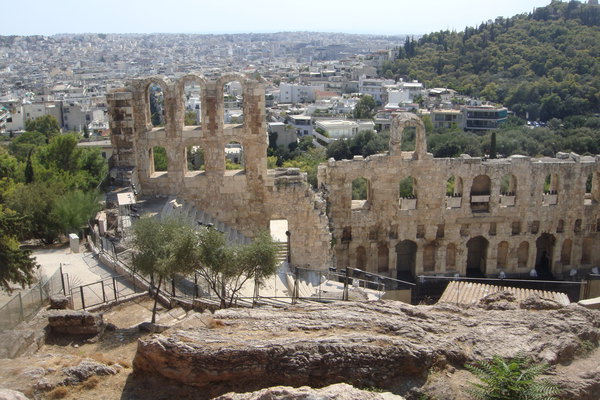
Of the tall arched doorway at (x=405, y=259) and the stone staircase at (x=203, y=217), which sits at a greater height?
the stone staircase at (x=203, y=217)

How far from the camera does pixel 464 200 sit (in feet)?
92.1

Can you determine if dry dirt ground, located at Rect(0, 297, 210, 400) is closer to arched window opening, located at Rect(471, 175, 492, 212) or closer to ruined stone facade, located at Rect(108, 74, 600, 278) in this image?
ruined stone facade, located at Rect(108, 74, 600, 278)

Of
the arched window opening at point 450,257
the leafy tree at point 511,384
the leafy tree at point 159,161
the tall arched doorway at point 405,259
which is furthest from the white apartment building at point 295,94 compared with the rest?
the leafy tree at point 511,384

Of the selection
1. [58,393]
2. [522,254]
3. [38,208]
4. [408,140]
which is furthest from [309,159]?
[58,393]

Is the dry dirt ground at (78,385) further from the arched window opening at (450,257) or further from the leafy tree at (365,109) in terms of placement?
the leafy tree at (365,109)

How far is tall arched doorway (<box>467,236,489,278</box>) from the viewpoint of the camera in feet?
99.1

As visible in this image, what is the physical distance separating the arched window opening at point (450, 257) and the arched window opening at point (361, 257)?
409 cm

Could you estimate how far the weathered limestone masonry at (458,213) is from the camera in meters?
27.2

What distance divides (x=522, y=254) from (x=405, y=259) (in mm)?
5906

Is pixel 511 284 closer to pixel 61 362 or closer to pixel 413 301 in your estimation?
pixel 413 301

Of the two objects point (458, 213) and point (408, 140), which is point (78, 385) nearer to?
point (458, 213)

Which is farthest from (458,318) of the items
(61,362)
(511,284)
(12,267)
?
(511,284)

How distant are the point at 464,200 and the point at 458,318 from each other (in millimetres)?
16234

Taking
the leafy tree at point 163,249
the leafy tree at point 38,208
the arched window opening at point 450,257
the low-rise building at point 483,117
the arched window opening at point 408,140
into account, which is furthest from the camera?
the low-rise building at point 483,117
